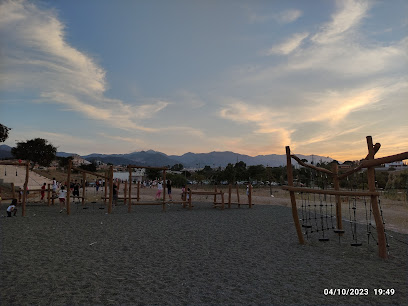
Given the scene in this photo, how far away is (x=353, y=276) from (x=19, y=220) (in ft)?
46.8

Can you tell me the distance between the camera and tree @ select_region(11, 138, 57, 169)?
66188 mm

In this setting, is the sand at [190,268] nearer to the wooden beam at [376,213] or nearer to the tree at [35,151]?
the wooden beam at [376,213]

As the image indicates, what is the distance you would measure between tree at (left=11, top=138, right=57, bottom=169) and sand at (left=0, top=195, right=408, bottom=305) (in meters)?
63.9

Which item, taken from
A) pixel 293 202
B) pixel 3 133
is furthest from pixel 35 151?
pixel 293 202

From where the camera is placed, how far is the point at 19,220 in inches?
549

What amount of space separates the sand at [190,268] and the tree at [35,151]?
210 ft

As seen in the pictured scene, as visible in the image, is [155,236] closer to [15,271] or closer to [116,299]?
[15,271]

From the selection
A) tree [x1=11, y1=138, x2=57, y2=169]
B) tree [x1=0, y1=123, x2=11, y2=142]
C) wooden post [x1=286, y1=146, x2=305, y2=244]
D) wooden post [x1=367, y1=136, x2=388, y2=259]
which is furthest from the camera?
tree [x1=11, y1=138, x2=57, y2=169]

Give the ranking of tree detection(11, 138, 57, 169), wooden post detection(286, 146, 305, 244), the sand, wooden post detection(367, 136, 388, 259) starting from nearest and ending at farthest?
1. the sand
2. wooden post detection(367, 136, 388, 259)
3. wooden post detection(286, 146, 305, 244)
4. tree detection(11, 138, 57, 169)

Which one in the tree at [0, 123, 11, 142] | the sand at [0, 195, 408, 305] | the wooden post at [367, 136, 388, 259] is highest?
the tree at [0, 123, 11, 142]

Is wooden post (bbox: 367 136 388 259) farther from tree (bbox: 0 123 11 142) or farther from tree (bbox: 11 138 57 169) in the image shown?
tree (bbox: 11 138 57 169)

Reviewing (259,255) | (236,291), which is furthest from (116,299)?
(259,255)

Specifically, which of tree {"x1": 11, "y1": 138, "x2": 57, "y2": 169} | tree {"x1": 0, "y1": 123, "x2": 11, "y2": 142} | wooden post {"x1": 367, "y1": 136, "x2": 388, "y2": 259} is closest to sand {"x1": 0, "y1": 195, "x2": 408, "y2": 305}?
wooden post {"x1": 367, "y1": 136, "x2": 388, "y2": 259}

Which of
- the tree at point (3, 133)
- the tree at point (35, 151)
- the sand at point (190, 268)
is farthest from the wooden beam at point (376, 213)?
the tree at point (35, 151)
